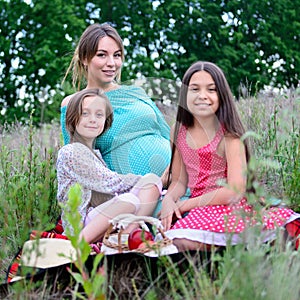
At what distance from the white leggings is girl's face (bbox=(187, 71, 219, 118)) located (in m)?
0.45

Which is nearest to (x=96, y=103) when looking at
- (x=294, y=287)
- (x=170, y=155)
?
(x=170, y=155)

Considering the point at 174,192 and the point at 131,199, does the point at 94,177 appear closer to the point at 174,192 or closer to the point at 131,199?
the point at 131,199

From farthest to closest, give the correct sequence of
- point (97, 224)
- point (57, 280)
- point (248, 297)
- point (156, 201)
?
point (156, 201)
point (97, 224)
point (57, 280)
point (248, 297)

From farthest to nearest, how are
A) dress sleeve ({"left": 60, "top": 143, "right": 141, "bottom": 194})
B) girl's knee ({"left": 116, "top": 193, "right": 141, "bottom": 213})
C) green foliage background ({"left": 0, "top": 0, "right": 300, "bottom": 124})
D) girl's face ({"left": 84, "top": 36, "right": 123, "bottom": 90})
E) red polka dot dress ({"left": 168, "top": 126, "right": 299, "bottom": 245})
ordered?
green foliage background ({"left": 0, "top": 0, "right": 300, "bottom": 124})
girl's face ({"left": 84, "top": 36, "right": 123, "bottom": 90})
dress sleeve ({"left": 60, "top": 143, "right": 141, "bottom": 194})
girl's knee ({"left": 116, "top": 193, "right": 141, "bottom": 213})
red polka dot dress ({"left": 168, "top": 126, "right": 299, "bottom": 245})

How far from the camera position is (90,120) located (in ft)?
11.2

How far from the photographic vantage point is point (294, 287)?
77.9 inches

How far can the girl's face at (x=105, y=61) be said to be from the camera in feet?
12.3

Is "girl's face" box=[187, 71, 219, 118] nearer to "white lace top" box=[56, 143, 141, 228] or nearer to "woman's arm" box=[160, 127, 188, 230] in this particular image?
"woman's arm" box=[160, 127, 188, 230]

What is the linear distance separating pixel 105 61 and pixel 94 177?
0.82 m

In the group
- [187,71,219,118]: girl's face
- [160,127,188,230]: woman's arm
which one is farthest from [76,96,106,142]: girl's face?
[187,71,219,118]: girl's face

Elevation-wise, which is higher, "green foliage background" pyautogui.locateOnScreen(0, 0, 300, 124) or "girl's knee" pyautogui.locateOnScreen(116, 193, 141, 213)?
"green foliage background" pyautogui.locateOnScreen(0, 0, 300, 124)

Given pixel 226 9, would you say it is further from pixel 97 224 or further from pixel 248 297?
pixel 248 297

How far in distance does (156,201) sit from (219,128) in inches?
21.1

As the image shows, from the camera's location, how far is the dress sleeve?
333 centimetres
